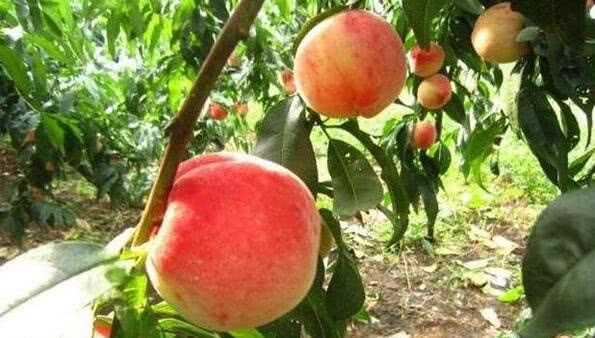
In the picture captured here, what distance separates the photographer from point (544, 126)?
116cm

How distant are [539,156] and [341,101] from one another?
18.4 inches

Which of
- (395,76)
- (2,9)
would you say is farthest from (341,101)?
(2,9)

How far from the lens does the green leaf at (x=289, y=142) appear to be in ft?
3.09

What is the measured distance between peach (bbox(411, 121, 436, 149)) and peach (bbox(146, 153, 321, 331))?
1467mm

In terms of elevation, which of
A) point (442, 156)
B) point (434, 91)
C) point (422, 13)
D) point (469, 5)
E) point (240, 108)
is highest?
point (422, 13)

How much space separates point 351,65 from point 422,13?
0.15 meters

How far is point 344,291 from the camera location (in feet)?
3.23

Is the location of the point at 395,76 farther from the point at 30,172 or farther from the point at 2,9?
the point at 30,172

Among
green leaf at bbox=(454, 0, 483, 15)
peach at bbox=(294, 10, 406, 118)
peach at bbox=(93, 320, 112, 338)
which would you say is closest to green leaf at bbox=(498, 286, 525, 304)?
green leaf at bbox=(454, 0, 483, 15)

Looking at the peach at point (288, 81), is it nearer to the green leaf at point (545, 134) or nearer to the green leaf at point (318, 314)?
the green leaf at point (545, 134)

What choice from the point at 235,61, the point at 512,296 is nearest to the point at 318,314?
the point at 512,296

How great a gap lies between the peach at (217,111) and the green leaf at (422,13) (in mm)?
2846

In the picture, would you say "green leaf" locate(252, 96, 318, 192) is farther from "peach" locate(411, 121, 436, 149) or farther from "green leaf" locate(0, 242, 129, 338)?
"peach" locate(411, 121, 436, 149)

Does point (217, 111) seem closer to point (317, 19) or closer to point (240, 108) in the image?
point (240, 108)
